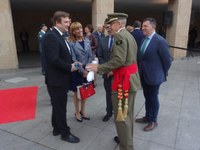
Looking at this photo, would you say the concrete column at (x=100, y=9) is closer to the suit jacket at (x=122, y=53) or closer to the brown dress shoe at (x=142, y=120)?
the brown dress shoe at (x=142, y=120)

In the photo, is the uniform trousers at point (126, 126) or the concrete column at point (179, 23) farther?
the concrete column at point (179, 23)

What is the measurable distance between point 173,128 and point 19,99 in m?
3.26

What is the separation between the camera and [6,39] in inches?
276

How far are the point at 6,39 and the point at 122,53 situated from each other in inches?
238

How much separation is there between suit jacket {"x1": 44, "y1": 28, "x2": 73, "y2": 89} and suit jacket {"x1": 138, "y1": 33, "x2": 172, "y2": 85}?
3.75ft

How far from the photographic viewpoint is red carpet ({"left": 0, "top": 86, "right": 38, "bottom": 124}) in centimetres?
369

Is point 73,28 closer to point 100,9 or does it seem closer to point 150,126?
point 150,126

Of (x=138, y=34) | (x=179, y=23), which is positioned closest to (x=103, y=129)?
(x=138, y=34)

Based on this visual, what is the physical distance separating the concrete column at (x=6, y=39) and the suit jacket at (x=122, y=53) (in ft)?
19.1

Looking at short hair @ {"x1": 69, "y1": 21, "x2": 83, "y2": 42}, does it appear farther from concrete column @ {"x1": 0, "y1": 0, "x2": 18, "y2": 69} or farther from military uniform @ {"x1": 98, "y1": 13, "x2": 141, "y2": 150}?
concrete column @ {"x1": 0, "y1": 0, "x2": 18, "y2": 69}

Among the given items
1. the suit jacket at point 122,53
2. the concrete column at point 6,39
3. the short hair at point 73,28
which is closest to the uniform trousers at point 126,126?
the suit jacket at point 122,53

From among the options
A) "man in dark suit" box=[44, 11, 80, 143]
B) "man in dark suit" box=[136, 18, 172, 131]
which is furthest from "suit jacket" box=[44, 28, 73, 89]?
"man in dark suit" box=[136, 18, 172, 131]

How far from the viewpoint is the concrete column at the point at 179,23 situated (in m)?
9.64

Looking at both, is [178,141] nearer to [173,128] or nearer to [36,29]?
[173,128]
